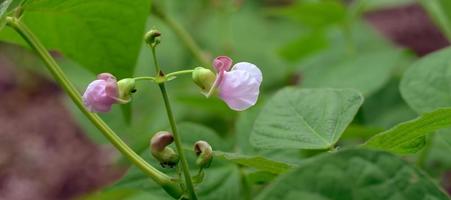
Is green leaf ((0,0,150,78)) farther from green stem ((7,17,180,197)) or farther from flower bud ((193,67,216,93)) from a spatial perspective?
flower bud ((193,67,216,93))

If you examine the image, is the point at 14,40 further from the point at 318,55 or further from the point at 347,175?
the point at 318,55

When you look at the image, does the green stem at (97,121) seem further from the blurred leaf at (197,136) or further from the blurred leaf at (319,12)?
the blurred leaf at (319,12)

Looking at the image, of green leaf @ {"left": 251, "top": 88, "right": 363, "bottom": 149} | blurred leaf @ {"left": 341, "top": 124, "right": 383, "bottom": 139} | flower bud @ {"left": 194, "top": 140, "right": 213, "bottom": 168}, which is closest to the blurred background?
blurred leaf @ {"left": 341, "top": 124, "right": 383, "bottom": 139}

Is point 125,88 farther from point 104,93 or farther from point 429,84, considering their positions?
point 429,84

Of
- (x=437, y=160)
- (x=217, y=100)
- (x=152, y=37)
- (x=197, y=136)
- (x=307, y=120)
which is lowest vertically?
(x=437, y=160)

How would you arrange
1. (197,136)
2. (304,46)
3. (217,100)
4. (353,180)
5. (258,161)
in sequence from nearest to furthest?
(353,180)
(258,161)
(197,136)
(217,100)
(304,46)

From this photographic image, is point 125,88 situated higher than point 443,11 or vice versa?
point 125,88

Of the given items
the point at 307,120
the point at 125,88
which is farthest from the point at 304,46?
the point at 125,88
